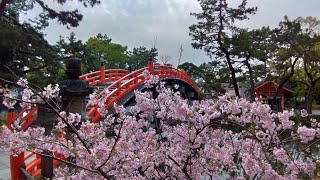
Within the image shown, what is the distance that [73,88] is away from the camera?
260 inches

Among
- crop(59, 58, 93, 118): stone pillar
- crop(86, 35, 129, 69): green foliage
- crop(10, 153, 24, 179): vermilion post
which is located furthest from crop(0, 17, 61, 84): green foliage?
crop(86, 35, 129, 69): green foliage

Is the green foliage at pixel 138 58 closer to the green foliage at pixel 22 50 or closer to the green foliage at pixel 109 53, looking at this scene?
the green foliage at pixel 109 53

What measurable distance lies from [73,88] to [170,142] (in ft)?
12.7

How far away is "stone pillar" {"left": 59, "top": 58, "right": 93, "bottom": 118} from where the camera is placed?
659cm

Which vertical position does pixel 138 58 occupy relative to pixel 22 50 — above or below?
above

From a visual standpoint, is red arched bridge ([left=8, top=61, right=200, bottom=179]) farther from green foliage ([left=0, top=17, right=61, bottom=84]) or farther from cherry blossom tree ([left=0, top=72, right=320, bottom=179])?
green foliage ([left=0, top=17, right=61, bottom=84])

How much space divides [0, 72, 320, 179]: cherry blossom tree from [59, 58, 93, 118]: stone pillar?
334 centimetres

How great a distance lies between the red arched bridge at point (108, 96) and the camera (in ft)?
19.9

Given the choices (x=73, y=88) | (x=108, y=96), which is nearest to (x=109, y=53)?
(x=73, y=88)

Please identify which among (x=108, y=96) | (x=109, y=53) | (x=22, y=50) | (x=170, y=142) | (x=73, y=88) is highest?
(x=109, y=53)

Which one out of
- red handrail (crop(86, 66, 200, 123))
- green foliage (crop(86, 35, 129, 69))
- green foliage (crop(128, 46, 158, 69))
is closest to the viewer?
red handrail (crop(86, 66, 200, 123))

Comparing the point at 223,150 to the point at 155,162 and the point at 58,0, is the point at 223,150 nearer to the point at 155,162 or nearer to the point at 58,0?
the point at 155,162

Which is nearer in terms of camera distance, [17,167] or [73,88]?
[17,167]

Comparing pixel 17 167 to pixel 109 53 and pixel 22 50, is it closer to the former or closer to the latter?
pixel 22 50
